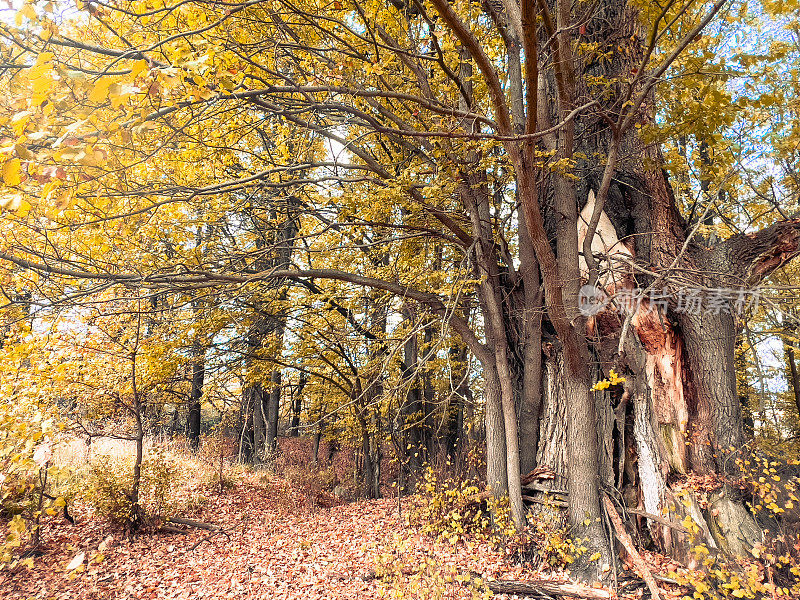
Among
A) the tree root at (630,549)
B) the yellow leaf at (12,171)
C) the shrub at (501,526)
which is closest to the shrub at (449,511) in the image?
the shrub at (501,526)

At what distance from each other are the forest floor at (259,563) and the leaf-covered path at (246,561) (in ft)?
0.04

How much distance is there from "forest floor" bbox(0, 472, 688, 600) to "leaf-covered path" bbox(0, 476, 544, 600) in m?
0.01

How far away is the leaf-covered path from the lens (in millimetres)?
4902

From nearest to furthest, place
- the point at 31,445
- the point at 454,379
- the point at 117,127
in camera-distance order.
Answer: the point at 117,127 → the point at 31,445 → the point at 454,379

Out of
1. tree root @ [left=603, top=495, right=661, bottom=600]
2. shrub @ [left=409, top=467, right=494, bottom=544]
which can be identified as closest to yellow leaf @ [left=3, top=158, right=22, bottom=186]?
shrub @ [left=409, top=467, right=494, bottom=544]

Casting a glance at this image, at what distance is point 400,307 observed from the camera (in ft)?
26.2

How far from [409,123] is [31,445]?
5.39 m

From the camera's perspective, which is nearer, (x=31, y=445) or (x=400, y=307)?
(x=31, y=445)

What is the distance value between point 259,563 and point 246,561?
0.20 m

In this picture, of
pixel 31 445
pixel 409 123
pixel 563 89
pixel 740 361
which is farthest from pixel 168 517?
pixel 740 361

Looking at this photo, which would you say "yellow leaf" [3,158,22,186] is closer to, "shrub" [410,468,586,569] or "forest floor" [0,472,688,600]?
"forest floor" [0,472,688,600]

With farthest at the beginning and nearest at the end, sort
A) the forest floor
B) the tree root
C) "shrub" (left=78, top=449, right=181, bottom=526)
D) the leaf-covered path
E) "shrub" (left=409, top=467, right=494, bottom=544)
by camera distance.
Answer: "shrub" (left=78, top=449, right=181, bottom=526)
"shrub" (left=409, top=467, right=494, bottom=544)
the leaf-covered path
the forest floor
the tree root

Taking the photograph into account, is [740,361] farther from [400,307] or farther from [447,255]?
[400,307]

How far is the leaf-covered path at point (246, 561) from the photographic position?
4902 mm
